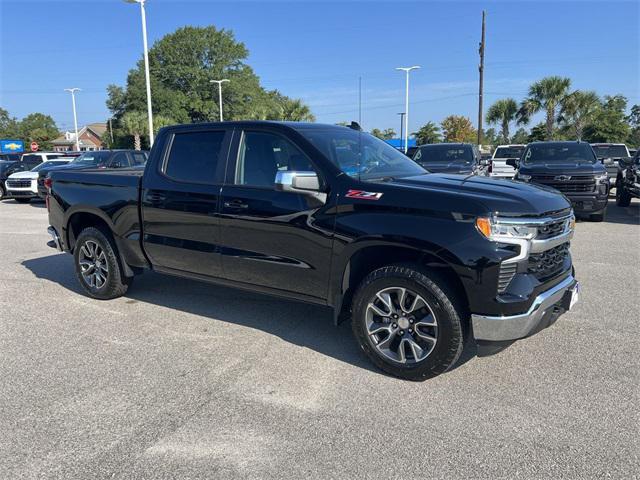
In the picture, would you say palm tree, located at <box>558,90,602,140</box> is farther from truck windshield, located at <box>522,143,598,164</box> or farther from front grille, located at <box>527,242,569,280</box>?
front grille, located at <box>527,242,569,280</box>

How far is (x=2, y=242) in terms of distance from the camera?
9516 millimetres

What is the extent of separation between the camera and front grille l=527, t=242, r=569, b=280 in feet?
11.6

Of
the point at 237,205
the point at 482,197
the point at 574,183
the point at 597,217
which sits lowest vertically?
the point at 597,217

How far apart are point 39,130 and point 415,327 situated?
105 meters

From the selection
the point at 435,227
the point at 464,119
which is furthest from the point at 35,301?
the point at 464,119

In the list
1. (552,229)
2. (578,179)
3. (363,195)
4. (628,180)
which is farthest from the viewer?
(628,180)

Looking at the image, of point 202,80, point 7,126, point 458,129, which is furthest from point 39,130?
point 458,129

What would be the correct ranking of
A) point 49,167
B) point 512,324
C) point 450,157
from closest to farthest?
point 512,324 < point 450,157 < point 49,167

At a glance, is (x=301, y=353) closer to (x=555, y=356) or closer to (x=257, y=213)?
(x=257, y=213)

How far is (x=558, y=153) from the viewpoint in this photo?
12406 millimetres

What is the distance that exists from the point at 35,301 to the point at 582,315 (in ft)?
19.1

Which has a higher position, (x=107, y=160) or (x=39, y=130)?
(x=39, y=130)

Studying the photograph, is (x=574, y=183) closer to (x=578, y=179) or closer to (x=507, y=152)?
(x=578, y=179)

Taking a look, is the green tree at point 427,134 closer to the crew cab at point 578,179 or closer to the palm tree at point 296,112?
the palm tree at point 296,112
